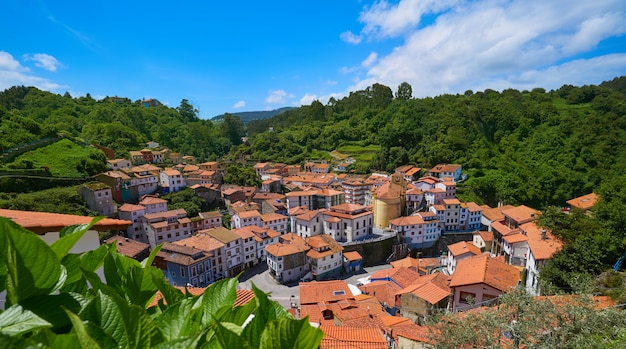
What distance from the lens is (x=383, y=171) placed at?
4875 cm

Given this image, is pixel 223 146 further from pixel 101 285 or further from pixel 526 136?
pixel 101 285

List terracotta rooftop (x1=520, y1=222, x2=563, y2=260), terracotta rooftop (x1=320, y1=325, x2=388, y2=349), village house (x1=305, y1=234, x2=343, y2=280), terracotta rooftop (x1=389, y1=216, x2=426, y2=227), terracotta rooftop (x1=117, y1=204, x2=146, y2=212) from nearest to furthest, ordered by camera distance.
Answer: terracotta rooftop (x1=320, y1=325, x2=388, y2=349) < terracotta rooftop (x1=520, y1=222, x2=563, y2=260) < village house (x1=305, y1=234, x2=343, y2=280) < terracotta rooftop (x1=117, y1=204, x2=146, y2=212) < terracotta rooftop (x1=389, y1=216, x2=426, y2=227)

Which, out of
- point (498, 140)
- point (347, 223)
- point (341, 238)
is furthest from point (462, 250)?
point (498, 140)

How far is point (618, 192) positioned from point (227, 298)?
24280 mm

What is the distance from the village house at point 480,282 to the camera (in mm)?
14523

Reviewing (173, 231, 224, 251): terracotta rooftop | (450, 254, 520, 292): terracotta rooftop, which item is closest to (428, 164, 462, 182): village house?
(450, 254, 520, 292): terracotta rooftop

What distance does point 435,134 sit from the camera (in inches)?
2046

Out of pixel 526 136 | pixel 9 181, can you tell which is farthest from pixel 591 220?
pixel 526 136

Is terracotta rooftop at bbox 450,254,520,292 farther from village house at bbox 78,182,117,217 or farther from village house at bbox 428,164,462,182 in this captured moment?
village house at bbox 78,182,117,217

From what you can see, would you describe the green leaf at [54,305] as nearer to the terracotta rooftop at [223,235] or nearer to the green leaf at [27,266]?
the green leaf at [27,266]

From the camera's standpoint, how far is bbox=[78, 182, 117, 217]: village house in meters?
28.3

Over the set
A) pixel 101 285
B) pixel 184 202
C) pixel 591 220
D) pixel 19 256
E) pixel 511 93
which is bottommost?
pixel 184 202

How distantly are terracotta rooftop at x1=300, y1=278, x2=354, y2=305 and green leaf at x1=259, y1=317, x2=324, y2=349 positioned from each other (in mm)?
16907

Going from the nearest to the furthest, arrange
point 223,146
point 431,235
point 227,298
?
point 227,298 → point 431,235 → point 223,146
